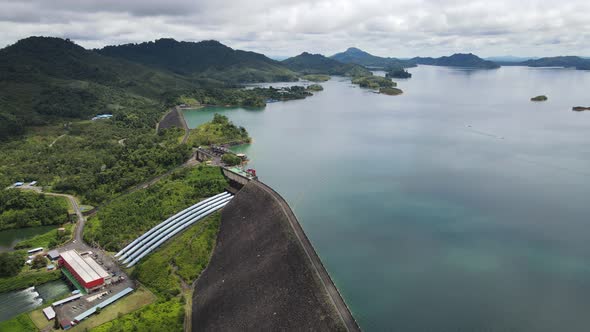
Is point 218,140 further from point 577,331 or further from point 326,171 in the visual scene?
point 577,331

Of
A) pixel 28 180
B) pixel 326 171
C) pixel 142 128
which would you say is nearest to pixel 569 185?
pixel 326 171

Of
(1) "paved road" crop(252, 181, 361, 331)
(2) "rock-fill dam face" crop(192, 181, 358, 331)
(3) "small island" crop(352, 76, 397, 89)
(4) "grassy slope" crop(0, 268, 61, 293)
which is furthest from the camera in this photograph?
(3) "small island" crop(352, 76, 397, 89)

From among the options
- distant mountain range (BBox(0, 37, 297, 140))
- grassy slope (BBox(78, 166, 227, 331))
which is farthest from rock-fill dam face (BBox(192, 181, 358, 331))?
distant mountain range (BBox(0, 37, 297, 140))

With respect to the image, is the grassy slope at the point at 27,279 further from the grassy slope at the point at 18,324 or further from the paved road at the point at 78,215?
the paved road at the point at 78,215

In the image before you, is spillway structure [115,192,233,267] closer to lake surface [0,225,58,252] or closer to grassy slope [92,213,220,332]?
grassy slope [92,213,220,332]

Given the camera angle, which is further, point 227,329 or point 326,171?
point 326,171

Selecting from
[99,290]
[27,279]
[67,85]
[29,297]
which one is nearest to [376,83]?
[67,85]
